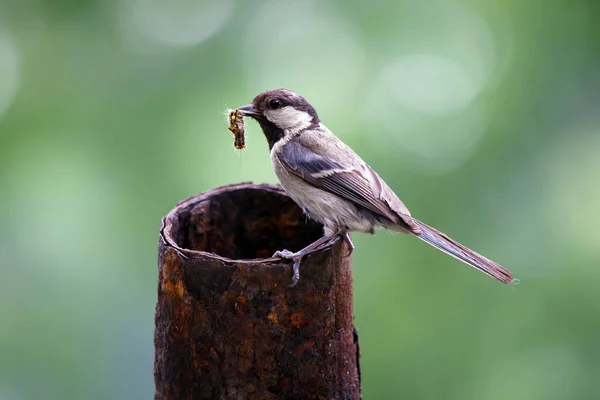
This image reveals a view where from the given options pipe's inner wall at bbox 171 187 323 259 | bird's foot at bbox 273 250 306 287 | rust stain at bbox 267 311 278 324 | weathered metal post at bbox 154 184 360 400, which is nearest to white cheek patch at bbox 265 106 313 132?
pipe's inner wall at bbox 171 187 323 259

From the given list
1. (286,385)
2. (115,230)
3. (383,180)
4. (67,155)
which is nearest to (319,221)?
(383,180)

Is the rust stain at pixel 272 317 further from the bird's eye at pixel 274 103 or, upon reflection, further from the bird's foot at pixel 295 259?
the bird's eye at pixel 274 103

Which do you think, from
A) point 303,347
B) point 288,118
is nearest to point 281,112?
point 288,118

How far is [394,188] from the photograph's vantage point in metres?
3.08

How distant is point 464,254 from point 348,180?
50 centimetres

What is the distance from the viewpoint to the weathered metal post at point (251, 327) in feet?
6.61

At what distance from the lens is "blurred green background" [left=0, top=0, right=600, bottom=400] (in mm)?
3027

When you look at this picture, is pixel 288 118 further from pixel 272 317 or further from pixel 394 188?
pixel 272 317

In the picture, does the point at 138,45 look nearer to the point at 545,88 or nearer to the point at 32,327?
the point at 32,327

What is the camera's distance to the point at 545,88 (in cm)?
312

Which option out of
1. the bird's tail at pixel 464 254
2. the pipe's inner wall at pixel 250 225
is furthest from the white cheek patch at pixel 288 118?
the bird's tail at pixel 464 254

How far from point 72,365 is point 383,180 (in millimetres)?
1514

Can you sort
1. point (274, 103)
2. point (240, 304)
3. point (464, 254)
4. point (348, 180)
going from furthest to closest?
point (274, 103) → point (348, 180) → point (464, 254) → point (240, 304)

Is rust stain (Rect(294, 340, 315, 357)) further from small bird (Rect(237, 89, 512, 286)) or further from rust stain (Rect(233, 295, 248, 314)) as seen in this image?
small bird (Rect(237, 89, 512, 286))
